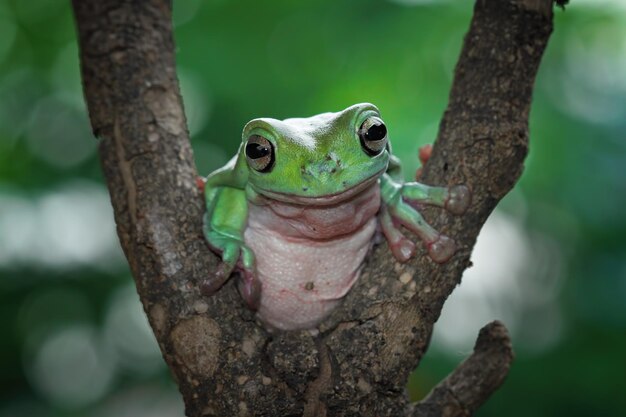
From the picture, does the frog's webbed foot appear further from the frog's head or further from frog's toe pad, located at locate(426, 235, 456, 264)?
frog's toe pad, located at locate(426, 235, 456, 264)

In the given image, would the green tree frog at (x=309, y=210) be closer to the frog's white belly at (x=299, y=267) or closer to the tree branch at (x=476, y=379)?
the frog's white belly at (x=299, y=267)

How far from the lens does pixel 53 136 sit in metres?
5.84

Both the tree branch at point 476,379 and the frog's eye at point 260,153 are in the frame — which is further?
the tree branch at point 476,379

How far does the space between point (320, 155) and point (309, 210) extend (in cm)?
16

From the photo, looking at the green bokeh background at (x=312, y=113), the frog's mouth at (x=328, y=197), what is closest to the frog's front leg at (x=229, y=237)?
the frog's mouth at (x=328, y=197)

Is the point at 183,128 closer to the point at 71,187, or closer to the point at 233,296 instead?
the point at 233,296

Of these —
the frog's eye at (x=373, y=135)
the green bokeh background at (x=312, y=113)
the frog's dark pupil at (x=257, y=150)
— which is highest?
the frog's eye at (x=373, y=135)

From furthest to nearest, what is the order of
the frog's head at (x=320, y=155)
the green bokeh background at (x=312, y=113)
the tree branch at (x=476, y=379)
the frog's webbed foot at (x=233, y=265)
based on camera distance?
the green bokeh background at (x=312, y=113)
the tree branch at (x=476, y=379)
the frog's webbed foot at (x=233, y=265)
the frog's head at (x=320, y=155)

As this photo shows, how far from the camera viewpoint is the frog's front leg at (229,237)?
182 cm

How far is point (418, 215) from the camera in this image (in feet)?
6.06

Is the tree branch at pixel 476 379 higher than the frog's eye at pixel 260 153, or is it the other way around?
the frog's eye at pixel 260 153

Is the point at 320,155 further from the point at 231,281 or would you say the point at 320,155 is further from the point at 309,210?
the point at 231,281

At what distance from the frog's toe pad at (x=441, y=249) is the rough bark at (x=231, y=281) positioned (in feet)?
0.09

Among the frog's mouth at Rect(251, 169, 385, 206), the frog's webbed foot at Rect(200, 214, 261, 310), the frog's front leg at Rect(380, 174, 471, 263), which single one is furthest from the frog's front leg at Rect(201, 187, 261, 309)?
the frog's front leg at Rect(380, 174, 471, 263)
